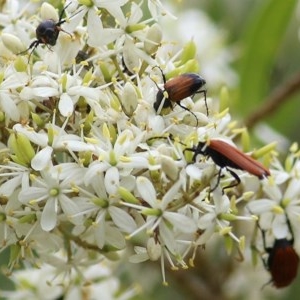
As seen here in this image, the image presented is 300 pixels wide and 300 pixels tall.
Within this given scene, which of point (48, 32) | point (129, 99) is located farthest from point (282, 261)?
point (48, 32)

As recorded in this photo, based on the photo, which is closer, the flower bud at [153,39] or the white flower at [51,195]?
the white flower at [51,195]

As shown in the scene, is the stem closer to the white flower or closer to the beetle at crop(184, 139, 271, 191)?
the beetle at crop(184, 139, 271, 191)

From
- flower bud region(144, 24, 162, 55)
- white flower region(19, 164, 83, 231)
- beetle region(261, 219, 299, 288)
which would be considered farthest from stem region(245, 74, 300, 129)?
white flower region(19, 164, 83, 231)

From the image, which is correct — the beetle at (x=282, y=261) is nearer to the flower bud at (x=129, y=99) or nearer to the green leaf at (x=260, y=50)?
the flower bud at (x=129, y=99)

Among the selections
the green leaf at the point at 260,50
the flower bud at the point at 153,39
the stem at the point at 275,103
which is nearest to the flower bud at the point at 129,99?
the flower bud at the point at 153,39

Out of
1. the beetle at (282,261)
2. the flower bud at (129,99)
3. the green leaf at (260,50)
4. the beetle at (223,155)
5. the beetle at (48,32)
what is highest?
the beetle at (223,155)

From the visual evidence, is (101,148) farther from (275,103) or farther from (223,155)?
(275,103)
